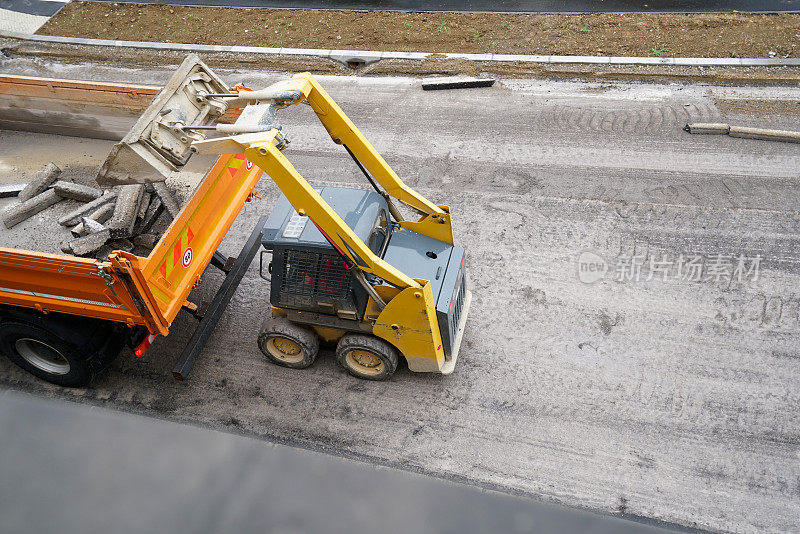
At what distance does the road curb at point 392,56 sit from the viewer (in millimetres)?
11555

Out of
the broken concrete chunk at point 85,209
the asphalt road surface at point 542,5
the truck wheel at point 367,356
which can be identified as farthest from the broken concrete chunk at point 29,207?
the asphalt road surface at point 542,5

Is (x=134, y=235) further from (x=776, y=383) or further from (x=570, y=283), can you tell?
(x=776, y=383)

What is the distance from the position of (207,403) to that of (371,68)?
25.7ft

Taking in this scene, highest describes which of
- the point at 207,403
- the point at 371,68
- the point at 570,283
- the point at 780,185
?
the point at 371,68

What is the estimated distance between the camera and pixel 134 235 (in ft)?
23.1

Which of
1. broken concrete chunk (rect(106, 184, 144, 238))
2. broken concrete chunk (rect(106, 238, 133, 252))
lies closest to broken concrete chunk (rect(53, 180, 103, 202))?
broken concrete chunk (rect(106, 184, 144, 238))

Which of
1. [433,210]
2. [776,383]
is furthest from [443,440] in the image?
[776,383]

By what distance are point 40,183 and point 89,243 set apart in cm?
197

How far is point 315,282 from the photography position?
6.53 m

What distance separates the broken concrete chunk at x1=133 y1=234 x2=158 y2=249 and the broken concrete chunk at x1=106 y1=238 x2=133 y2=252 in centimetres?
8

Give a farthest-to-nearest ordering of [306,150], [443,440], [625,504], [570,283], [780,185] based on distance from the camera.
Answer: [306,150]
[780,185]
[570,283]
[443,440]
[625,504]

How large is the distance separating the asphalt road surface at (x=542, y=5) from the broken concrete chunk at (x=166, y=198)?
9.06m

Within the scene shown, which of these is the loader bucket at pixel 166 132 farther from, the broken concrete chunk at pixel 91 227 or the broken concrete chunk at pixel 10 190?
the broken concrete chunk at pixel 10 190

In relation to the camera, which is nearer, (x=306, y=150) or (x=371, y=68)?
(x=306, y=150)
